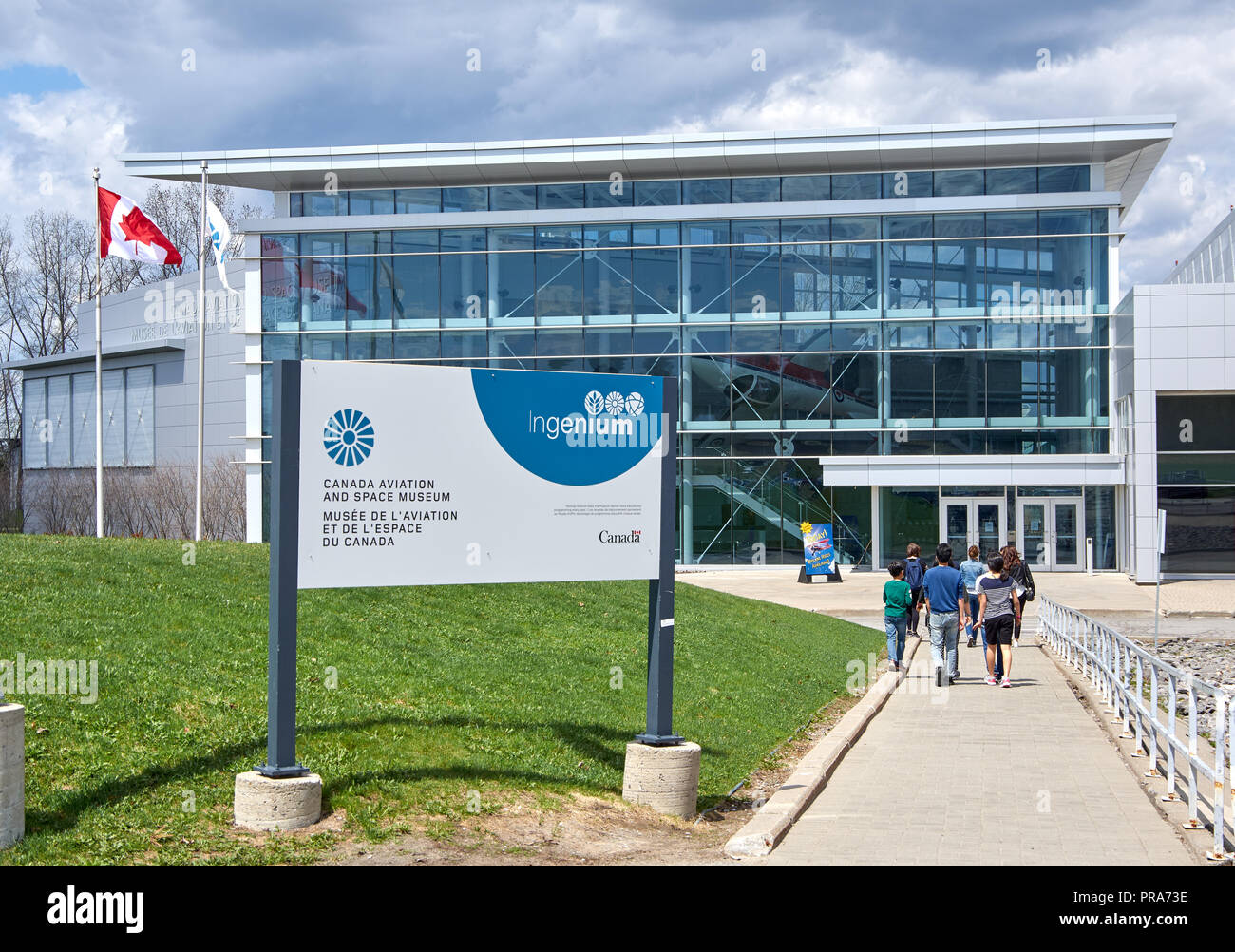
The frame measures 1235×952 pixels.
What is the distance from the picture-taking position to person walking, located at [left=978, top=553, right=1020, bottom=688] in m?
15.9

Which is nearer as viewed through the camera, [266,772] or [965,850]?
[266,772]

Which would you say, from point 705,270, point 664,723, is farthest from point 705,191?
point 664,723

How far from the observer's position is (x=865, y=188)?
40875mm

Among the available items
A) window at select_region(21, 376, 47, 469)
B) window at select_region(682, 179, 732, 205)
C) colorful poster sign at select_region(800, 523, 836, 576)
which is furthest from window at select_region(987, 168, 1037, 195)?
window at select_region(21, 376, 47, 469)

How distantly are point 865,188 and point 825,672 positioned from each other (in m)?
28.4

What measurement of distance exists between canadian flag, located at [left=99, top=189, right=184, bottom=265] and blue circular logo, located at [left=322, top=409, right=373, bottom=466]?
19.3m

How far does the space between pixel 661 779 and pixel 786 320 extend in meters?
33.3

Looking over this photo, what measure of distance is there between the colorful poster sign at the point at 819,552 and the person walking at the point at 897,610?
1813cm

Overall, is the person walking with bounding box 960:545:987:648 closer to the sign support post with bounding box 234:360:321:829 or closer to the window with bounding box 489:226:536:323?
the sign support post with bounding box 234:360:321:829

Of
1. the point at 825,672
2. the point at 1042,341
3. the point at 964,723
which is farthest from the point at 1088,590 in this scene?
the point at 964,723
